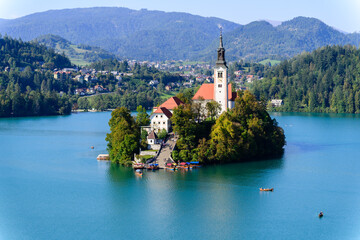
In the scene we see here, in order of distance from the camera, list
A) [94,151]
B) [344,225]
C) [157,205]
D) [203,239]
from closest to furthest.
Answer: [203,239] → [344,225] → [157,205] → [94,151]

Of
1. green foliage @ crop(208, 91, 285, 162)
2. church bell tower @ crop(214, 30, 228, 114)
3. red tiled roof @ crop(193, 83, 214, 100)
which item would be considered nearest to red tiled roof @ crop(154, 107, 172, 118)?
red tiled roof @ crop(193, 83, 214, 100)

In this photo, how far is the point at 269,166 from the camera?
1709 inches

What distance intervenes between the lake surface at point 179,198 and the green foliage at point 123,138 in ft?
4.05

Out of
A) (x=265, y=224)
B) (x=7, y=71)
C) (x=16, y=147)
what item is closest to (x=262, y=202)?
(x=265, y=224)

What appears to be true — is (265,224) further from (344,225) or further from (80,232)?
(80,232)

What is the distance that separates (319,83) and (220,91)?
7228 cm

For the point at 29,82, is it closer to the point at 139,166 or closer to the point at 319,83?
the point at 319,83

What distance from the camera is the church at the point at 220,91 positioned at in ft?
156

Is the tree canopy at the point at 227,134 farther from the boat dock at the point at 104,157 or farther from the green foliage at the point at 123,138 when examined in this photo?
the boat dock at the point at 104,157

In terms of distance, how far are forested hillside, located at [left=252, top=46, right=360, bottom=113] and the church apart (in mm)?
63439

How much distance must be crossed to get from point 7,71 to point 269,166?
10845 cm

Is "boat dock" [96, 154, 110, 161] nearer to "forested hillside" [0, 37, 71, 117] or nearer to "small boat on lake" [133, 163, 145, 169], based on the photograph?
"small boat on lake" [133, 163, 145, 169]

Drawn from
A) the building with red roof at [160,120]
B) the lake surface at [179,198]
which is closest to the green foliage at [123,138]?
the lake surface at [179,198]

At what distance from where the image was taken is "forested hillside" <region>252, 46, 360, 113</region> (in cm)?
10825
